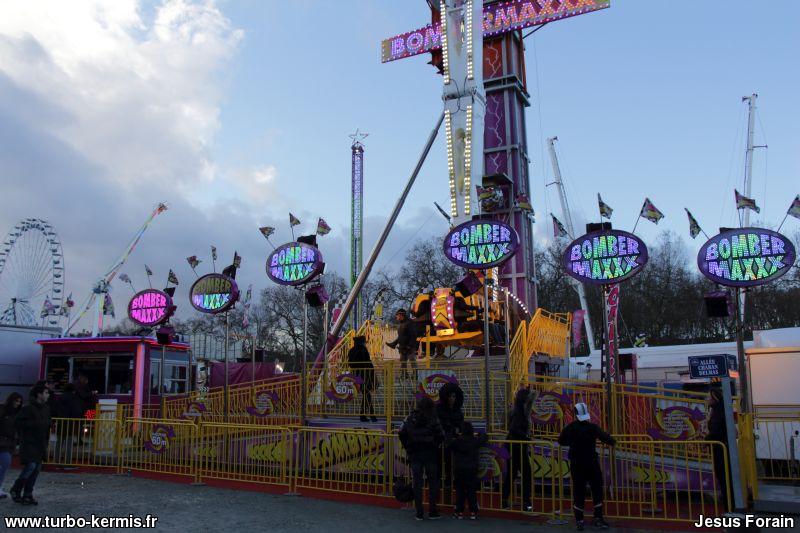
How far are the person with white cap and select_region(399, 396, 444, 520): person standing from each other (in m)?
1.76

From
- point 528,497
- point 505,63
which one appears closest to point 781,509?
point 528,497

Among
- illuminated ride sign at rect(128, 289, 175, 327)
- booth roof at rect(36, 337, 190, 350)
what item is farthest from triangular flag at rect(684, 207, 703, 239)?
booth roof at rect(36, 337, 190, 350)

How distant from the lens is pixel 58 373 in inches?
731

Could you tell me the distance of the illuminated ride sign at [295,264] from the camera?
45.3 feet

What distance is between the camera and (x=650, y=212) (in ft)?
40.3

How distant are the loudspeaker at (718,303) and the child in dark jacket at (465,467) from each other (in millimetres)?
4824

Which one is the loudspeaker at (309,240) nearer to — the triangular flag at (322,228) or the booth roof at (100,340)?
the triangular flag at (322,228)

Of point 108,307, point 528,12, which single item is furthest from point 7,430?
point 528,12

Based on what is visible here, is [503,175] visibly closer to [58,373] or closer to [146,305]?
[146,305]

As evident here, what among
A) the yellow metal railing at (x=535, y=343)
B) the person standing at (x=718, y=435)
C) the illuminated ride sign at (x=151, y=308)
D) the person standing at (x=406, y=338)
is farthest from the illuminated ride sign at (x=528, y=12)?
the person standing at (x=718, y=435)

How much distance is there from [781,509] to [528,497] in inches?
139

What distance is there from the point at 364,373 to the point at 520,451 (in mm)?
5394

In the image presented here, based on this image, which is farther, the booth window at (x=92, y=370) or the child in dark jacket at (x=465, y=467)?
the booth window at (x=92, y=370)

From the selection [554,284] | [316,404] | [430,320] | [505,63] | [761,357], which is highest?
[505,63]
